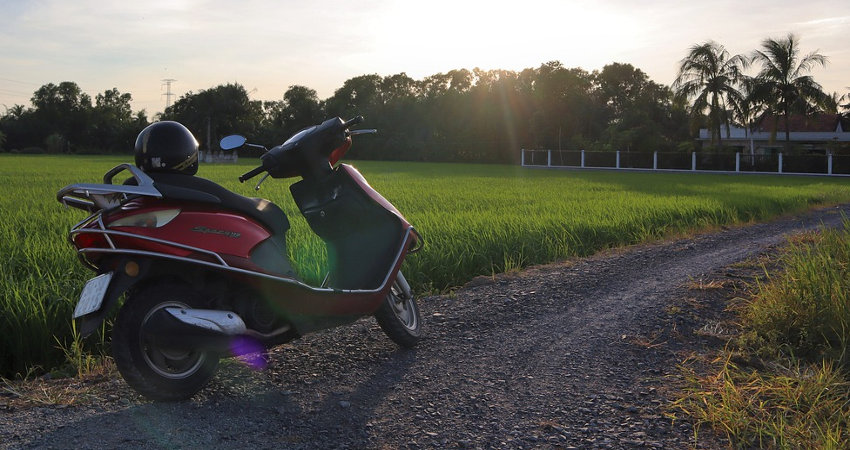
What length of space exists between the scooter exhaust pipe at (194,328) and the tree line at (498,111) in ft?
133

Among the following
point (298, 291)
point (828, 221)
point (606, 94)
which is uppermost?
point (606, 94)

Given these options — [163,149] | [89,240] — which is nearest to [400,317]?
[163,149]

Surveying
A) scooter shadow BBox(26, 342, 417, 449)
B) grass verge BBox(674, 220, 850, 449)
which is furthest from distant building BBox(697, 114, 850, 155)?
scooter shadow BBox(26, 342, 417, 449)

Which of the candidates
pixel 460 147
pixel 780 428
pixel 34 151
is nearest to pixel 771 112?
pixel 460 147

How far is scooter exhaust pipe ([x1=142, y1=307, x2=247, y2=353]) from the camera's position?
109 inches

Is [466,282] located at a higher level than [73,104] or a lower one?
lower

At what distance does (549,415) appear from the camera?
2926 mm

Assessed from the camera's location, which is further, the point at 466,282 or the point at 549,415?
the point at 466,282

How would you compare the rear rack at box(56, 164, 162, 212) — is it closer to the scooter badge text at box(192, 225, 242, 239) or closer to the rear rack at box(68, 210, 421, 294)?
the rear rack at box(68, 210, 421, 294)

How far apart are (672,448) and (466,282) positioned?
11.5ft

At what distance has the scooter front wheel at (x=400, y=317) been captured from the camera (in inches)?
152

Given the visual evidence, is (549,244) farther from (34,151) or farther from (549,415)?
(34,151)

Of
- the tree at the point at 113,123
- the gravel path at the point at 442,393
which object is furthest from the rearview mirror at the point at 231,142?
the tree at the point at 113,123

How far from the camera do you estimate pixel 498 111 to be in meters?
54.1
